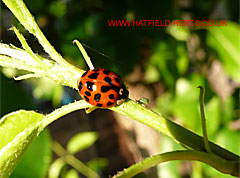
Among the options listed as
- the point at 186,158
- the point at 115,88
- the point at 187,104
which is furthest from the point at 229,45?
the point at 186,158

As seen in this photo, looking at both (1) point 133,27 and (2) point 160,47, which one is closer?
(1) point 133,27

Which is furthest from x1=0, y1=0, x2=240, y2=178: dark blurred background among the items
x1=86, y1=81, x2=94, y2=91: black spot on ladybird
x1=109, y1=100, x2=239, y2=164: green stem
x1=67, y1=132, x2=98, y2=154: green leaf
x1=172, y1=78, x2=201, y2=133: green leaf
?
x1=109, y1=100, x2=239, y2=164: green stem

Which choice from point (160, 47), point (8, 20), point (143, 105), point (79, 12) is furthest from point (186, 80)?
point (143, 105)

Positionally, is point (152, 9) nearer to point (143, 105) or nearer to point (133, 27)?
point (133, 27)

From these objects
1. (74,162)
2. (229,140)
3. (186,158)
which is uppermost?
(186,158)

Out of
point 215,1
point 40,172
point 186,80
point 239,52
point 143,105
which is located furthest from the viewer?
point 215,1

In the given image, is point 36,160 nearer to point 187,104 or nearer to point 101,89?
point 101,89

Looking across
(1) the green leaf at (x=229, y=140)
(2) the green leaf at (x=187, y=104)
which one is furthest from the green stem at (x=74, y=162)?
(1) the green leaf at (x=229, y=140)
